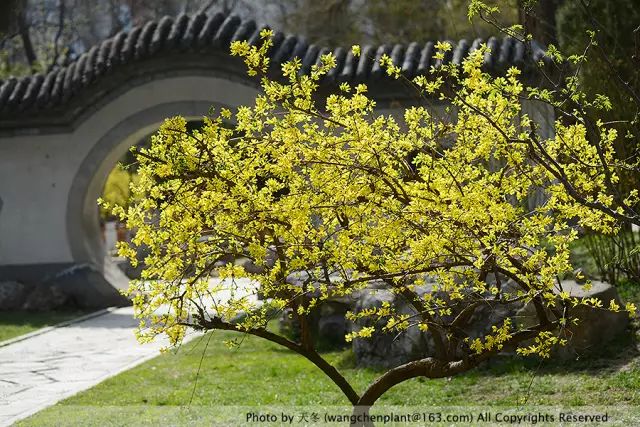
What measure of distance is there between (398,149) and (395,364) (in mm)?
3362

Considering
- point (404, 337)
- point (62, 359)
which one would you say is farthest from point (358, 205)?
point (62, 359)

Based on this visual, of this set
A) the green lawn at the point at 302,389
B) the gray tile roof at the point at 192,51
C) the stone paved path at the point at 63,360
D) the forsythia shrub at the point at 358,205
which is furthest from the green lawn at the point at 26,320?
the forsythia shrub at the point at 358,205

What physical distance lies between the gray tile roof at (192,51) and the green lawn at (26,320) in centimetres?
257

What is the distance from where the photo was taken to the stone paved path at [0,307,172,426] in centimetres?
708

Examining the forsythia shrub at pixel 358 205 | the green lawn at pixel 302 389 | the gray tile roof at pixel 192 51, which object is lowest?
the green lawn at pixel 302 389

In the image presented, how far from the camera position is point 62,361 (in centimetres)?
875

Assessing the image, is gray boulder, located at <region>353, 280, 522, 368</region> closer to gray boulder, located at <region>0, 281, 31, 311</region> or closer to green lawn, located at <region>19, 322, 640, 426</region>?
green lawn, located at <region>19, 322, 640, 426</region>

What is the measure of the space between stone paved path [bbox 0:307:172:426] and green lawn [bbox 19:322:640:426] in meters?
0.26

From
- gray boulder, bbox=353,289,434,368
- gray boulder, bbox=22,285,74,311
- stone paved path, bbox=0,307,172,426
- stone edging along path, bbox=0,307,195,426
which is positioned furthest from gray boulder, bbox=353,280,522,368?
gray boulder, bbox=22,285,74,311

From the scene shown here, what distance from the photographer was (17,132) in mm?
13000

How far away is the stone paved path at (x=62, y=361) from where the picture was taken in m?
7.08

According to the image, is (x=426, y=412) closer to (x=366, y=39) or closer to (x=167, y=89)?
(x=167, y=89)

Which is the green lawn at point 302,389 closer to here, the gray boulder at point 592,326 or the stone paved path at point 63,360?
the gray boulder at point 592,326

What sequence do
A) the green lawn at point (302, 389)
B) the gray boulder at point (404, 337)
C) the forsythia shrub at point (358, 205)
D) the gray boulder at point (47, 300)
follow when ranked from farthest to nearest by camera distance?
the gray boulder at point (47, 300) < the gray boulder at point (404, 337) < the green lawn at point (302, 389) < the forsythia shrub at point (358, 205)
